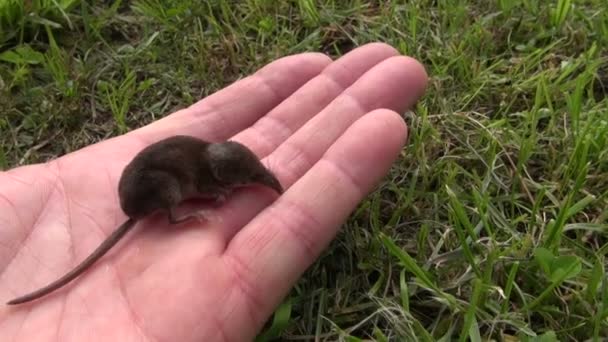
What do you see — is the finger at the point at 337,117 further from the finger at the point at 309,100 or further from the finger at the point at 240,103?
the finger at the point at 240,103

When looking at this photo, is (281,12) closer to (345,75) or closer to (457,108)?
(345,75)

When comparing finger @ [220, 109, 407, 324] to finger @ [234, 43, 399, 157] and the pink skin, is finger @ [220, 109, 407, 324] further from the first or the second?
finger @ [234, 43, 399, 157]

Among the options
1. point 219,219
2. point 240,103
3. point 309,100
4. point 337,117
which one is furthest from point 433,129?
point 219,219

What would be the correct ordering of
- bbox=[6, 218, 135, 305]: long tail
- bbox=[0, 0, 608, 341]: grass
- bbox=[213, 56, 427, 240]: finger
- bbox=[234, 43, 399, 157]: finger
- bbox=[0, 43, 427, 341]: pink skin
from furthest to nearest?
bbox=[234, 43, 399, 157]: finger → bbox=[213, 56, 427, 240]: finger → bbox=[0, 0, 608, 341]: grass → bbox=[6, 218, 135, 305]: long tail → bbox=[0, 43, 427, 341]: pink skin

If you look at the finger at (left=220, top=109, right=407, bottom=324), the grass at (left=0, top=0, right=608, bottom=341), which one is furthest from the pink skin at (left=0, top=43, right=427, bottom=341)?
the grass at (left=0, top=0, right=608, bottom=341)

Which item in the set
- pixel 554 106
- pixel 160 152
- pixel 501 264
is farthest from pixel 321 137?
pixel 554 106

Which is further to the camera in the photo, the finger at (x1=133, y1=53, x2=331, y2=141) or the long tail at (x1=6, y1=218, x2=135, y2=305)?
the finger at (x1=133, y1=53, x2=331, y2=141)

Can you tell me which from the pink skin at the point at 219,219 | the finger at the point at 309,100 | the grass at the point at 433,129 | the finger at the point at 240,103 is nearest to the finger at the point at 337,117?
the pink skin at the point at 219,219
